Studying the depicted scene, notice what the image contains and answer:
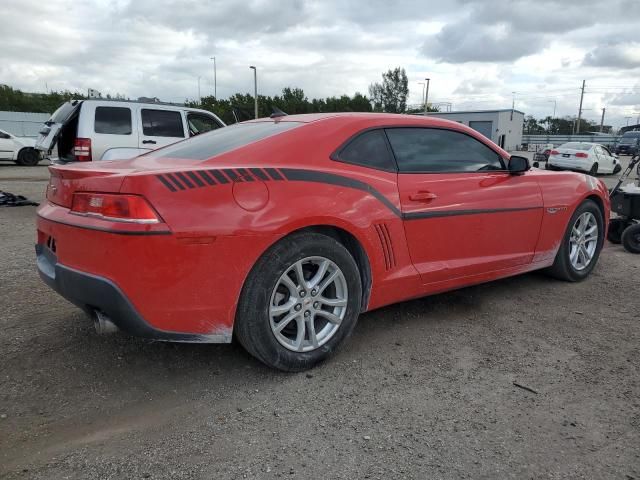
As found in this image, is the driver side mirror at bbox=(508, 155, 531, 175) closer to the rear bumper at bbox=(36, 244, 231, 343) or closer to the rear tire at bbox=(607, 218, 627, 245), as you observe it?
the rear bumper at bbox=(36, 244, 231, 343)

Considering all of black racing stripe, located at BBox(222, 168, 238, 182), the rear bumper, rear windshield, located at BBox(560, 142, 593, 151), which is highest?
black racing stripe, located at BBox(222, 168, 238, 182)

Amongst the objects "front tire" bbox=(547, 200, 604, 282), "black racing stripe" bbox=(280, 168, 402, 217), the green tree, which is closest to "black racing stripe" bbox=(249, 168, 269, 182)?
"black racing stripe" bbox=(280, 168, 402, 217)

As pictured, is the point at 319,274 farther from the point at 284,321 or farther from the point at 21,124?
the point at 21,124

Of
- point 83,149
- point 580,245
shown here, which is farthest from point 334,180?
point 83,149

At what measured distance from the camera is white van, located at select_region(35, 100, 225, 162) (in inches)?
334

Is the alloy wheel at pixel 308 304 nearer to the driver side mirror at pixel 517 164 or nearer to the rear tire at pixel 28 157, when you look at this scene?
the driver side mirror at pixel 517 164

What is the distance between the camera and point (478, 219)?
3777 millimetres

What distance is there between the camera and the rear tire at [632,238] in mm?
6147

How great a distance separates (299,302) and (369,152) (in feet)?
3.58

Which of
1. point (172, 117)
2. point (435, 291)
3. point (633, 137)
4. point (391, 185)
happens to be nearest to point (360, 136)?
point (391, 185)

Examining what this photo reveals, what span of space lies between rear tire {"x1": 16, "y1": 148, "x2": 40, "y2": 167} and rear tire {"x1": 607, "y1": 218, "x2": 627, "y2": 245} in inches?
714

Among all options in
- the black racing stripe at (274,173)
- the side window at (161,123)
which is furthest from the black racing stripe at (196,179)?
the side window at (161,123)

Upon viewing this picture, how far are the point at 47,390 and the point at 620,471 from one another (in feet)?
9.06

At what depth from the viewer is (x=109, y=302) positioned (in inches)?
97.3
